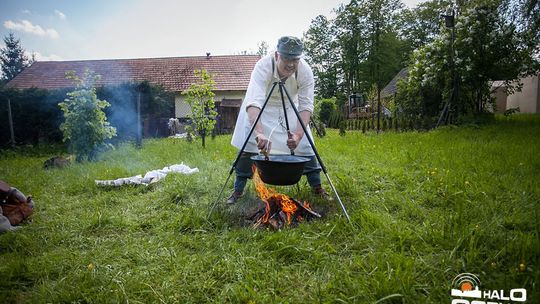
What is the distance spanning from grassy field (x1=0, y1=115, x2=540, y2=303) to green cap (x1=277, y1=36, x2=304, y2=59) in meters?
1.65

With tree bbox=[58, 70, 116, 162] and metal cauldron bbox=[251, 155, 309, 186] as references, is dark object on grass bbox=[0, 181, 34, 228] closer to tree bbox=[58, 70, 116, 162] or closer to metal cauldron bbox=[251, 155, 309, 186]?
metal cauldron bbox=[251, 155, 309, 186]

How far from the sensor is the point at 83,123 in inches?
315

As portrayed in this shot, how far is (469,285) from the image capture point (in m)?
1.78

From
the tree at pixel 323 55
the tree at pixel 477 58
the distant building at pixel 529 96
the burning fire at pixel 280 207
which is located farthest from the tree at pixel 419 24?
the burning fire at pixel 280 207

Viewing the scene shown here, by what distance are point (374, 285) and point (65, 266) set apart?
2.30 metres

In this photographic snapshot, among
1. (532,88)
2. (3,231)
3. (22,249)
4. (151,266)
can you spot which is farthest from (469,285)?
(532,88)

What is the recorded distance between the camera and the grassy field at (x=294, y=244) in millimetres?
1961

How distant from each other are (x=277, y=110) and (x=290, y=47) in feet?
2.68

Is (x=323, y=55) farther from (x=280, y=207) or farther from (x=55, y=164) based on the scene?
(x=280, y=207)

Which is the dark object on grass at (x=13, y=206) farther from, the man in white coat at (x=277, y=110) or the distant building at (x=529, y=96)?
the distant building at (x=529, y=96)

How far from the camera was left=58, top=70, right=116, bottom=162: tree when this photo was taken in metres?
7.96

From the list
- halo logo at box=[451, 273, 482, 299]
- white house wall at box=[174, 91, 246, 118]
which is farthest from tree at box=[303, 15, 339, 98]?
halo logo at box=[451, 273, 482, 299]

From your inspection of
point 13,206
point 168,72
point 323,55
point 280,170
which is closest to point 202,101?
point 13,206

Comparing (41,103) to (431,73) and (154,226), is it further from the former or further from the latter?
(431,73)
